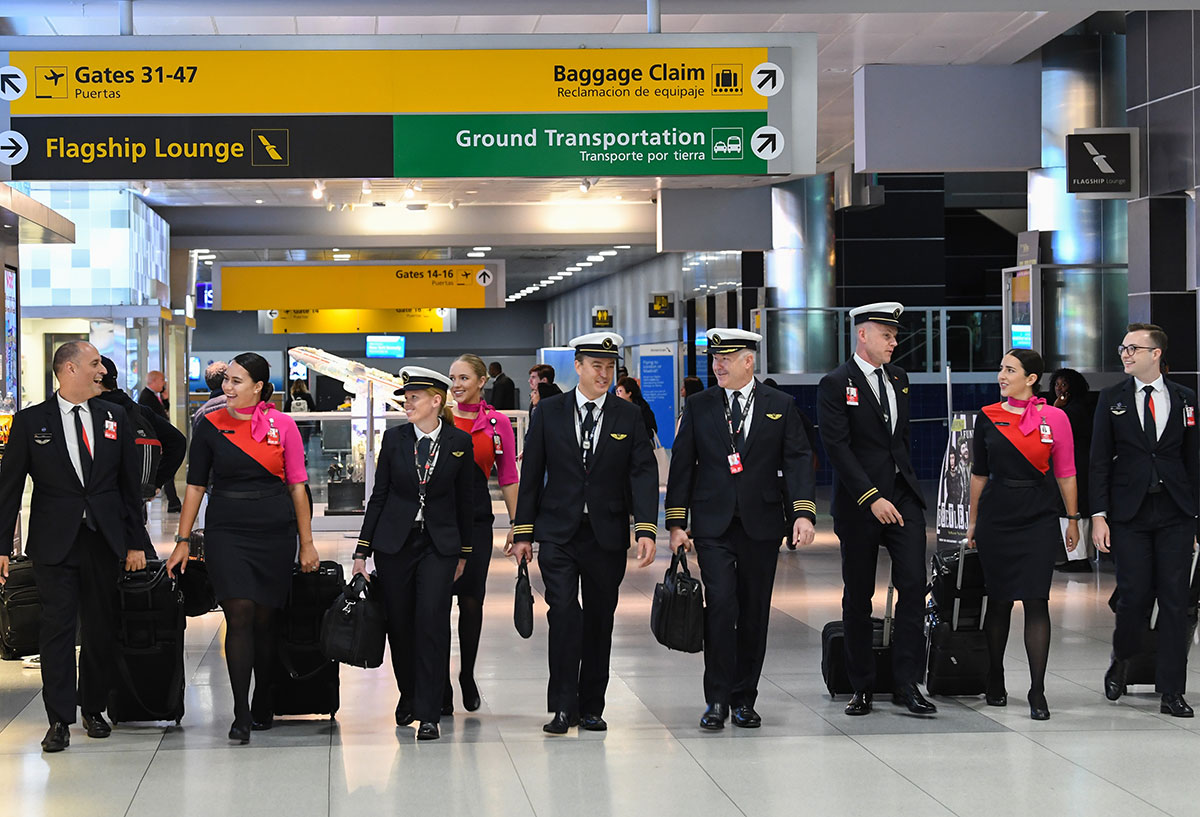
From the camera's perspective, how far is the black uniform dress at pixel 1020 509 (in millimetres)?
6207

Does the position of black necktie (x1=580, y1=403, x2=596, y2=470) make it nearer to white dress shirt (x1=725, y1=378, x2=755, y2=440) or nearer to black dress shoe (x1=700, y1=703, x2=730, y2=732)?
white dress shirt (x1=725, y1=378, x2=755, y2=440)

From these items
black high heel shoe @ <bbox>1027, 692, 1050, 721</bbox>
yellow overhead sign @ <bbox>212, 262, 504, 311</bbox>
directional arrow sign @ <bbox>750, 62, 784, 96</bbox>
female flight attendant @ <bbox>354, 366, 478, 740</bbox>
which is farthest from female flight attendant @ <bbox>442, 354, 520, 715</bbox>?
yellow overhead sign @ <bbox>212, 262, 504, 311</bbox>

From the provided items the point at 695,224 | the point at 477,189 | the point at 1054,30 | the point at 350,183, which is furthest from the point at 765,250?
the point at 1054,30

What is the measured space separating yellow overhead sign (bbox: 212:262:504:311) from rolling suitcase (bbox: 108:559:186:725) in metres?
18.5

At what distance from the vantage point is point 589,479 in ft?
19.1

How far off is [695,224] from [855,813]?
13.3m

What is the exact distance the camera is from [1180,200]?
996cm

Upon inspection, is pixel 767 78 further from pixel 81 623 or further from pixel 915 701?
pixel 81 623

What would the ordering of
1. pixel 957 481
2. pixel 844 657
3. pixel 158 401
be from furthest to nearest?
pixel 158 401 → pixel 957 481 → pixel 844 657

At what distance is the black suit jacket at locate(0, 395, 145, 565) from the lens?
5648mm

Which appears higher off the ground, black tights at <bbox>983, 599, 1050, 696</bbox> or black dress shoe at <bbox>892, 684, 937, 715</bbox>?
black tights at <bbox>983, 599, 1050, 696</bbox>

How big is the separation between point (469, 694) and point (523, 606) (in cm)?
82

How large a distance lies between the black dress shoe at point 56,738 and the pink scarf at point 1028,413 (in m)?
4.04

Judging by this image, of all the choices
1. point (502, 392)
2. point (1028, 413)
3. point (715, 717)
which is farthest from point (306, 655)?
point (502, 392)
